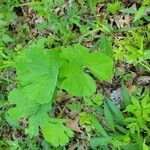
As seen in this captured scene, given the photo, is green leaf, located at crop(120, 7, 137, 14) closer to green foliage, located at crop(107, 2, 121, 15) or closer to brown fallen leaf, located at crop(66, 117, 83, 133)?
green foliage, located at crop(107, 2, 121, 15)

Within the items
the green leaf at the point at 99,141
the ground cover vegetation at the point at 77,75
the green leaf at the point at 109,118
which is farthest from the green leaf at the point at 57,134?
the green leaf at the point at 109,118

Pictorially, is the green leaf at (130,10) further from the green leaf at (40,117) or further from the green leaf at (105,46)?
the green leaf at (40,117)

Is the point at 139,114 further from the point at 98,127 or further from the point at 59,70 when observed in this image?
the point at 59,70

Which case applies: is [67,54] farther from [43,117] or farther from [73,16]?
[73,16]

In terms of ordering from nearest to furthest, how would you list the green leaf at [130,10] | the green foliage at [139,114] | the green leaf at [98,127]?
the green foliage at [139,114], the green leaf at [98,127], the green leaf at [130,10]

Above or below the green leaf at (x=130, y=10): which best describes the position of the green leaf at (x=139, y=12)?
above

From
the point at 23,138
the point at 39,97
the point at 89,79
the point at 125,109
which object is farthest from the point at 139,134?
the point at 23,138
